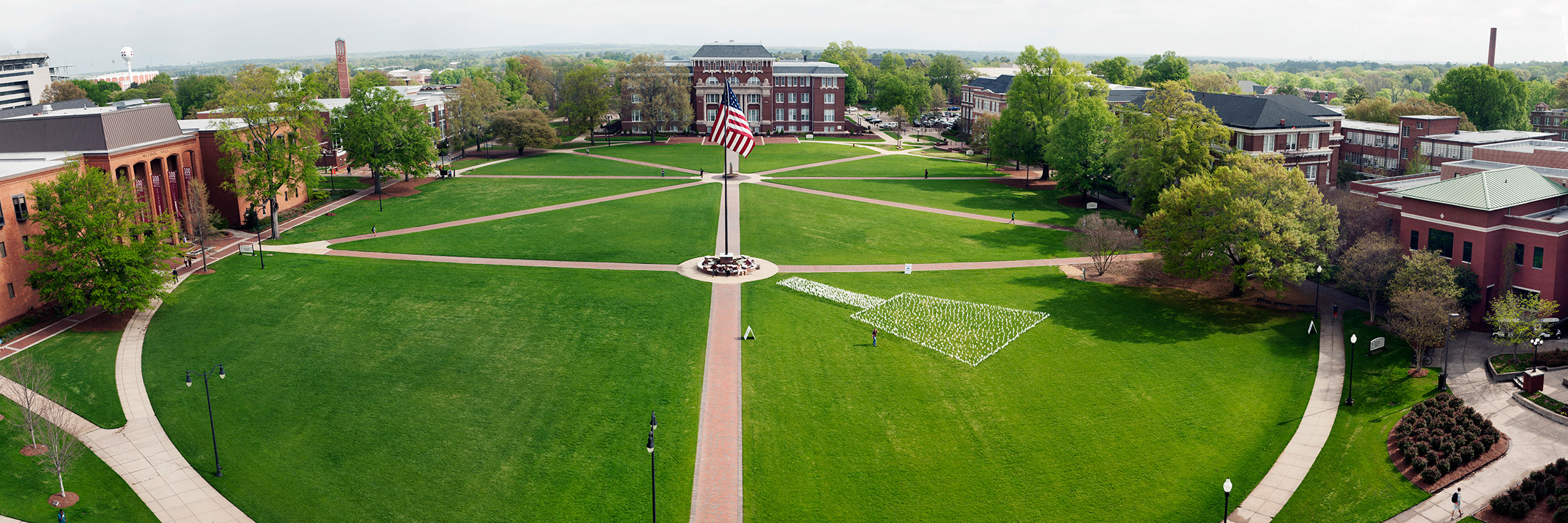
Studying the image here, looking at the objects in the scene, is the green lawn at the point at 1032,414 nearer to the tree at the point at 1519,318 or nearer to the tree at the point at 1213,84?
the tree at the point at 1519,318

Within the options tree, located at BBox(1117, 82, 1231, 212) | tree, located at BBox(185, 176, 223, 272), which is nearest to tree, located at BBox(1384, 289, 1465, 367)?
tree, located at BBox(1117, 82, 1231, 212)

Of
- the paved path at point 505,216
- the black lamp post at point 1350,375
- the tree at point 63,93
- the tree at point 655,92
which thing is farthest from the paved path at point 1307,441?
the tree at point 63,93

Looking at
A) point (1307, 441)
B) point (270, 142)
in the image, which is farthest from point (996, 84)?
point (1307, 441)

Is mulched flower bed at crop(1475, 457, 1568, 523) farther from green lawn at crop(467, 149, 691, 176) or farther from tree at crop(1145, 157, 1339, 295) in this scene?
green lawn at crop(467, 149, 691, 176)

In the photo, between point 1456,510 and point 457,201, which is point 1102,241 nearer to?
point 1456,510

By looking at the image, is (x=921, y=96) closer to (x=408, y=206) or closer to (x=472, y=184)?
(x=472, y=184)

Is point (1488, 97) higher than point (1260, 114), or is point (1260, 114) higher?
point (1488, 97)
